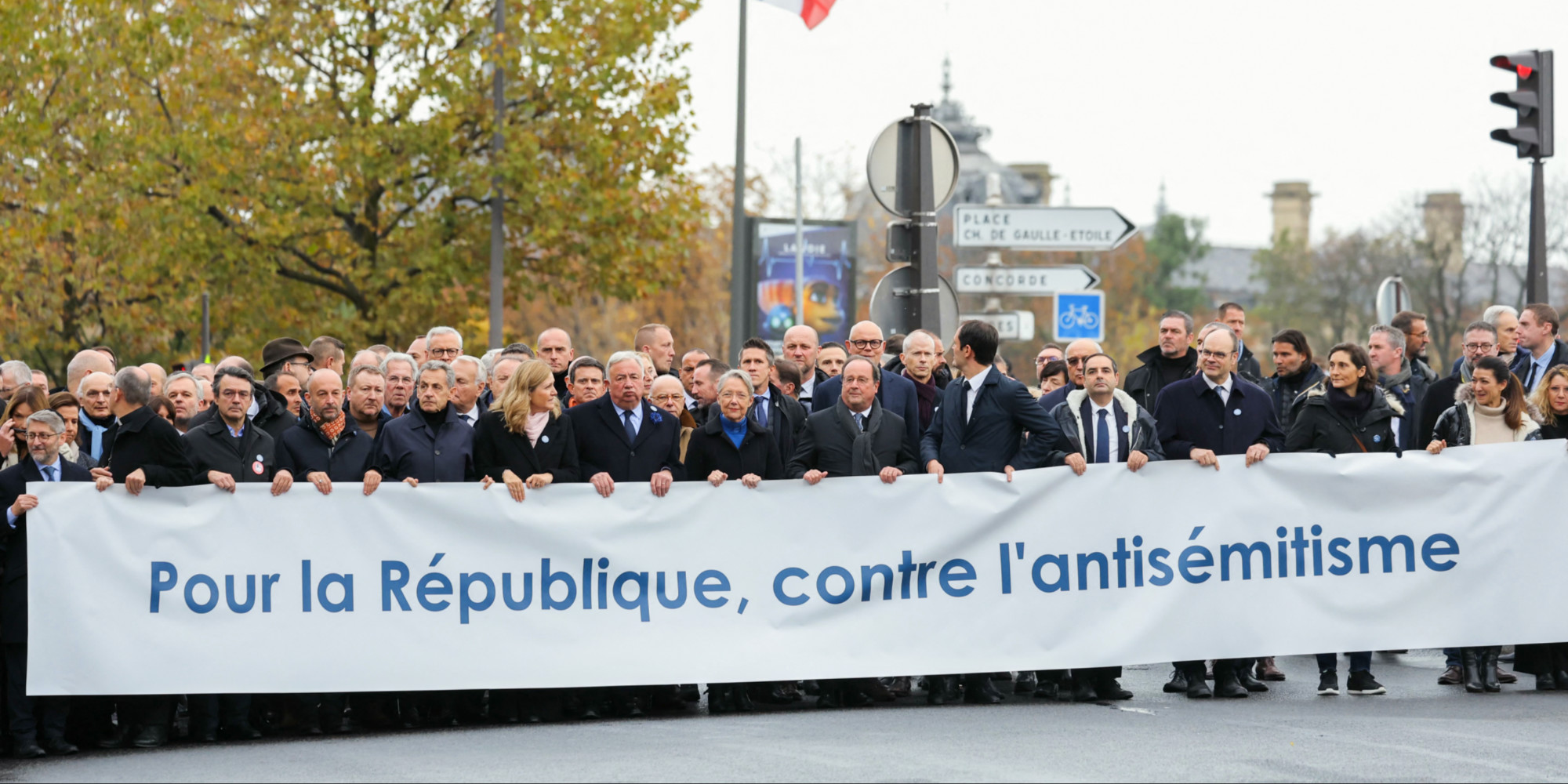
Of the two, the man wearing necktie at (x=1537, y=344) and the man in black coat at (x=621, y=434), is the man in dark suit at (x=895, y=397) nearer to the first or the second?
the man in black coat at (x=621, y=434)

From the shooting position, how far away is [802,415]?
11297mm

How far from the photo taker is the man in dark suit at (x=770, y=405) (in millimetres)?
10547

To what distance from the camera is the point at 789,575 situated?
9.88 metres

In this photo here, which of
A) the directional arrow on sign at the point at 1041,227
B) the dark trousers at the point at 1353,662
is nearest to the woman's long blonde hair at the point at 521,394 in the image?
the dark trousers at the point at 1353,662

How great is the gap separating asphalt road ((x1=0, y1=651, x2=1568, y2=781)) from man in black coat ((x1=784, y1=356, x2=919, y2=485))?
1256mm

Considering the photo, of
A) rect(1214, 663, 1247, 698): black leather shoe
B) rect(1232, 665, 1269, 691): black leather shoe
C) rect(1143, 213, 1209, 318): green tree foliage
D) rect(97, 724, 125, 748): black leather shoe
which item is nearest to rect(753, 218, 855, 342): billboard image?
rect(1232, 665, 1269, 691): black leather shoe

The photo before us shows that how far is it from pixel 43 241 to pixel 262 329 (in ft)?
12.2

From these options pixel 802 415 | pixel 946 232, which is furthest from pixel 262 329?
pixel 946 232

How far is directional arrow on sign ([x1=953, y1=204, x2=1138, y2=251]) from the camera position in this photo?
1603 cm

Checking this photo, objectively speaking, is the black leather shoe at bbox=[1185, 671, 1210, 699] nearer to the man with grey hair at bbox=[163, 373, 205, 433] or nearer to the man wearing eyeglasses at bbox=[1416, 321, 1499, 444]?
the man wearing eyeglasses at bbox=[1416, 321, 1499, 444]

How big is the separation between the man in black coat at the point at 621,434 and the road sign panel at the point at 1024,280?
20.4ft

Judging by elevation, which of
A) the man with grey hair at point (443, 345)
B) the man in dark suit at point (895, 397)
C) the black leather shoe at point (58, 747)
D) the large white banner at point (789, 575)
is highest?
the man with grey hair at point (443, 345)

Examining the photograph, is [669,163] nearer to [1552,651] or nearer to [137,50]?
[137,50]

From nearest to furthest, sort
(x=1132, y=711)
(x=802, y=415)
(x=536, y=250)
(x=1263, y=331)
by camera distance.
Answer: (x=1132, y=711)
(x=802, y=415)
(x=536, y=250)
(x=1263, y=331)
